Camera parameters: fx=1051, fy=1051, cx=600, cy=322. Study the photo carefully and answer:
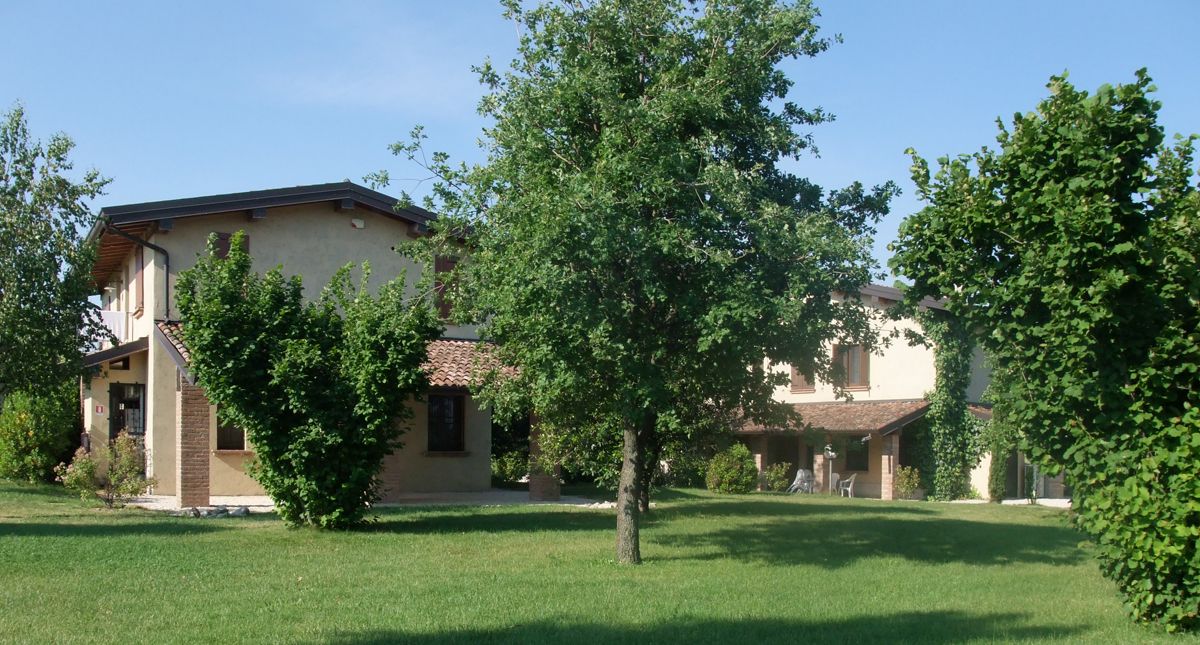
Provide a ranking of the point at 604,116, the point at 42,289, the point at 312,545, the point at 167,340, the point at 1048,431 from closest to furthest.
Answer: the point at 1048,431 < the point at 604,116 < the point at 312,545 < the point at 42,289 < the point at 167,340

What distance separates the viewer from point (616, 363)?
40.3ft

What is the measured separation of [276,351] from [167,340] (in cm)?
482

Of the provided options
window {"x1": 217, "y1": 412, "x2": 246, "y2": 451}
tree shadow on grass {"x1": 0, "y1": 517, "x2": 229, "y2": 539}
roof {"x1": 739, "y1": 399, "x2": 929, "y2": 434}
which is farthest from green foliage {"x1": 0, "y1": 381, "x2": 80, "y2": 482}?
roof {"x1": 739, "y1": 399, "x2": 929, "y2": 434}

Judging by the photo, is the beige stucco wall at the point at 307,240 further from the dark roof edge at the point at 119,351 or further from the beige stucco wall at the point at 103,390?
the beige stucco wall at the point at 103,390

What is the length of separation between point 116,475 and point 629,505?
10492 millimetres

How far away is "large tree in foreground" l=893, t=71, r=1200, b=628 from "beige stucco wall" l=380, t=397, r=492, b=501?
15.7 meters

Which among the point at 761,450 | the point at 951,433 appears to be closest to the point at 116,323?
the point at 761,450

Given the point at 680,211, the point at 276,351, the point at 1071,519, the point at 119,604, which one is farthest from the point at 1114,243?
the point at 276,351

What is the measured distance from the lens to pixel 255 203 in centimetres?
2158

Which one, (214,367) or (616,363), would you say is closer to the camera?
(616,363)

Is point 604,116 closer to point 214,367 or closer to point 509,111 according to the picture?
point 509,111

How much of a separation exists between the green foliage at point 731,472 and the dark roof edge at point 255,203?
11.0 meters

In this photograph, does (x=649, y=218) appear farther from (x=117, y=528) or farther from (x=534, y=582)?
(x=117, y=528)

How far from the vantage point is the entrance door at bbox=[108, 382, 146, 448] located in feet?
77.9
